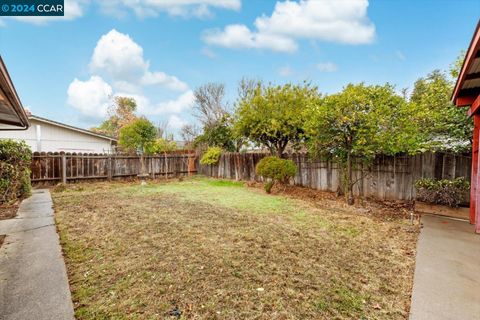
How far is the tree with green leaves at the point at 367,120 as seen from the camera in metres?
5.59

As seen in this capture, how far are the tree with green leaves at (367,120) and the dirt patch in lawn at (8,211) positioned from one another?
23.4ft

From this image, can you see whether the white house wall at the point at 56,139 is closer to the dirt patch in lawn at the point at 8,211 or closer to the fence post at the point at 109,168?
the fence post at the point at 109,168

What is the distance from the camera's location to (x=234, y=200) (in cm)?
704

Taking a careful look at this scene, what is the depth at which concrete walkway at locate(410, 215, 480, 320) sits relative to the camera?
2.01 m

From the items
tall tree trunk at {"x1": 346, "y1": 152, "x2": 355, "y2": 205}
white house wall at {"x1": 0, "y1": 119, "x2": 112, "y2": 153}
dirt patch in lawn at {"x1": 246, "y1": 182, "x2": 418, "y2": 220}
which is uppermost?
white house wall at {"x1": 0, "y1": 119, "x2": 112, "y2": 153}

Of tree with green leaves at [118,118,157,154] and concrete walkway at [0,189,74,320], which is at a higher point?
tree with green leaves at [118,118,157,154]

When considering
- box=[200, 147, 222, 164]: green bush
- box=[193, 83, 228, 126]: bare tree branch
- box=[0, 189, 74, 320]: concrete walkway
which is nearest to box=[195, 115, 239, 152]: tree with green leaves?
box=[200, 147, 222, 164]: green bush

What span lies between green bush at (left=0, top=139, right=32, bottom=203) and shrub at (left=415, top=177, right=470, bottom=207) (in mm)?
9966

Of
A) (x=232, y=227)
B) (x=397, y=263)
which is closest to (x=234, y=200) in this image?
(x=232, y=227)

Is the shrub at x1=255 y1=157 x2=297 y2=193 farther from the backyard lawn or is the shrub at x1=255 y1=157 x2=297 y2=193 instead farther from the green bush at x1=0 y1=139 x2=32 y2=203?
the green bush at x1=0 y1=139 x2=32 y2=203

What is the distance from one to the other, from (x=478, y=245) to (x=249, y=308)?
378 cm

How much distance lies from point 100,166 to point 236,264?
35.4ft

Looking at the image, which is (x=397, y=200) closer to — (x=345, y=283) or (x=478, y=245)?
(x=478, y=245)

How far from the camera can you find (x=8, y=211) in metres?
5.07
